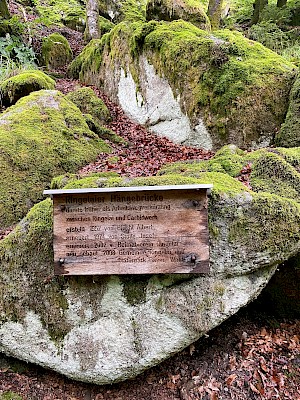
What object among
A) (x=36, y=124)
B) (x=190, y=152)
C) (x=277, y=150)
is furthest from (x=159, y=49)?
(x=277, y=150)

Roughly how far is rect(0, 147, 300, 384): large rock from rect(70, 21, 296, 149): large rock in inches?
123

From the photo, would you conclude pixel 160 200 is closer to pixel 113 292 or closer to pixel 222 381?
pixel 113 292

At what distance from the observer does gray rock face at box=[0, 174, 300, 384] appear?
139 inches

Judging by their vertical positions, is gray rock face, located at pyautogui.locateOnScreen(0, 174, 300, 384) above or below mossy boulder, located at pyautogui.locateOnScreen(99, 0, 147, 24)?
below

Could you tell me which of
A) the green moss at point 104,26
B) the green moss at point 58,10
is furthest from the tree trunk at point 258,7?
the green moss at point 58,10

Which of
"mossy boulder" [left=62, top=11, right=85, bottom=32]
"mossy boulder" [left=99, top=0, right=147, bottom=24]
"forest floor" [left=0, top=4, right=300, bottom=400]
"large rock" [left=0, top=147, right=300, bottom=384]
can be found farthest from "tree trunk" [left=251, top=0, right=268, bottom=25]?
"large rock" [left=0, top=147, right=300, bottom=384]

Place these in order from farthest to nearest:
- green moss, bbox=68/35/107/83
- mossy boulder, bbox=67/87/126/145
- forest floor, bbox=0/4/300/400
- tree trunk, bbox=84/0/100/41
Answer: tree trunk, bbox=84/0/100/41 → green moss, bbox=68/35/107/83 → mossy boulder, bbox=67/87/126/145 → forest floor, bbox=0/4/300/400

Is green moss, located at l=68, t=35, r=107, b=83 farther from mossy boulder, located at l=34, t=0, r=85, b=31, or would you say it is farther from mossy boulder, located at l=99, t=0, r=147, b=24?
mossy boulder, located at l=99, t=0, r=147, b=24

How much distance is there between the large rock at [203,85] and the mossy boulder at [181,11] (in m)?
1.31

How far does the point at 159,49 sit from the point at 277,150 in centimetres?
441

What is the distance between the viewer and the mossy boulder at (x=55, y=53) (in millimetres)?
13516

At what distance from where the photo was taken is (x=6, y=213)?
5020 millimetres

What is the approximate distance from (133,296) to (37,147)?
3494 mm

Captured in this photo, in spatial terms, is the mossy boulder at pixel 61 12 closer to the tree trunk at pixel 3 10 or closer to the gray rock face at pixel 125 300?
the tree trunk at pixel 3 10
